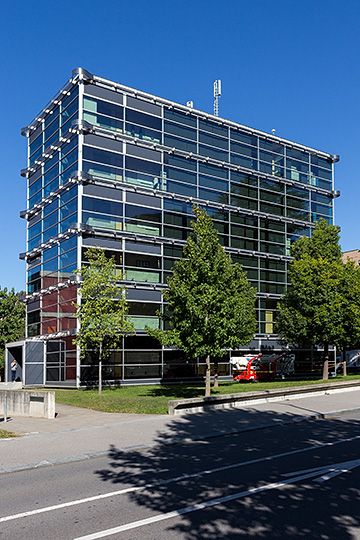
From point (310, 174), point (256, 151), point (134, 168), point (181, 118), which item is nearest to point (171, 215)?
point (134, 168)

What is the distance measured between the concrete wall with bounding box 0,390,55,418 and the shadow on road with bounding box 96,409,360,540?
228 inches

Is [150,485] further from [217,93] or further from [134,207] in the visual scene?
[217,93]

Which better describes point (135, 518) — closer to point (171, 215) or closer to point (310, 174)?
point (171, 215)

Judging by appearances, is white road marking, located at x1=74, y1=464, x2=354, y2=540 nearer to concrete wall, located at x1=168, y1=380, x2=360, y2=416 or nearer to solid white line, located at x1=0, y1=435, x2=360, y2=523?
solid white line, located at x1=0, y1=435, x2=360, y2=523

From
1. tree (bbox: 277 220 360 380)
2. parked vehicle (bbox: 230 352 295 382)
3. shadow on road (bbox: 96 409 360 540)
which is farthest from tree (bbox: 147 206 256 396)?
parked vehicle (bbox: 230 352 295 382)

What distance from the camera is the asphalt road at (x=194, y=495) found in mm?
6297

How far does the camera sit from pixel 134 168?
39.7 metres

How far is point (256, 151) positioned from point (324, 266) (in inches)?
679

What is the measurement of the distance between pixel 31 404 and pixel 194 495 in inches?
500

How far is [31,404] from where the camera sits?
19.0 m

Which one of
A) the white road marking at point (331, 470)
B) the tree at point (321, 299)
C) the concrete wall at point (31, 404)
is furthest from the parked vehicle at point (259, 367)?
the white road marking at point (331, 470)

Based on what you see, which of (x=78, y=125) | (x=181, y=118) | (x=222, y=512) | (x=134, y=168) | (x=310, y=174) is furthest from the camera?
(x=310, y=174)

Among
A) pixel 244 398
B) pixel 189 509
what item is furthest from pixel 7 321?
pixel 189 509

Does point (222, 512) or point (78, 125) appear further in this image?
point (78, 125)
